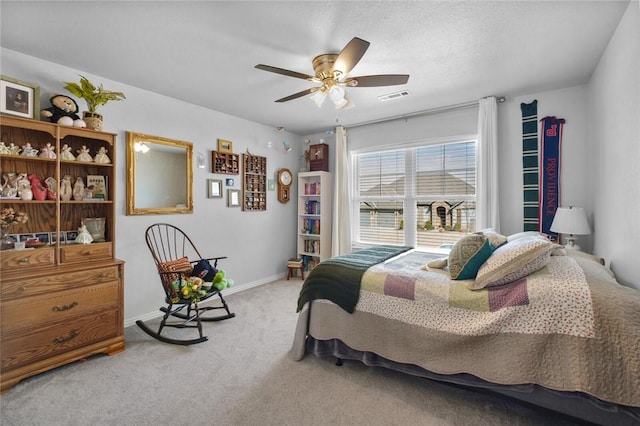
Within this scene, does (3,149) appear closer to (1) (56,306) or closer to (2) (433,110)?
(1) (56,306)

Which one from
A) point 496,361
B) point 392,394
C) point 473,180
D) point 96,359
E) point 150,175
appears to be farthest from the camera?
point 473,180

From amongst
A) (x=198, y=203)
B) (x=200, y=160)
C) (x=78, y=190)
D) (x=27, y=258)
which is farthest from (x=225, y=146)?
(x=27, y=258)

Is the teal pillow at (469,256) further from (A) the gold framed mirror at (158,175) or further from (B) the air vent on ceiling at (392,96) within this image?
(A) the gold framed mirror at (158,175)

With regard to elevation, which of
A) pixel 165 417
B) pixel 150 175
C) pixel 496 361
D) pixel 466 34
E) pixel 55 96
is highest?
pixel 466 34

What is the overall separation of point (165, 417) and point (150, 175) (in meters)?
2.42

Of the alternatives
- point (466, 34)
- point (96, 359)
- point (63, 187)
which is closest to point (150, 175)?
point (63, 187)

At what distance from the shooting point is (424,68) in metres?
2.64

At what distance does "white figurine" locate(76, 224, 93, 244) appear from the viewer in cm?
243

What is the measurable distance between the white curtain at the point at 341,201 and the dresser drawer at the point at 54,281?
2.90 meters

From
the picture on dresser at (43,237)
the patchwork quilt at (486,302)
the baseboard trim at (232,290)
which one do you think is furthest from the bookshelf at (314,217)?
the picture on dresser at (43,237)

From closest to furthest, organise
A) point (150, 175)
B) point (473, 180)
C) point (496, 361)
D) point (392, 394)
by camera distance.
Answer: point (496, 361) < point (392, 394) < point (150, 175) < point (473, 180)

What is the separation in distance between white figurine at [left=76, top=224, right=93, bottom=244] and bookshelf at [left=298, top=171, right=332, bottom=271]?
2.90m

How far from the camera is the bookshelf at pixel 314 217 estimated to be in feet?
→ 15.4

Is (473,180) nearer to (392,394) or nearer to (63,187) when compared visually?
(392,394)
